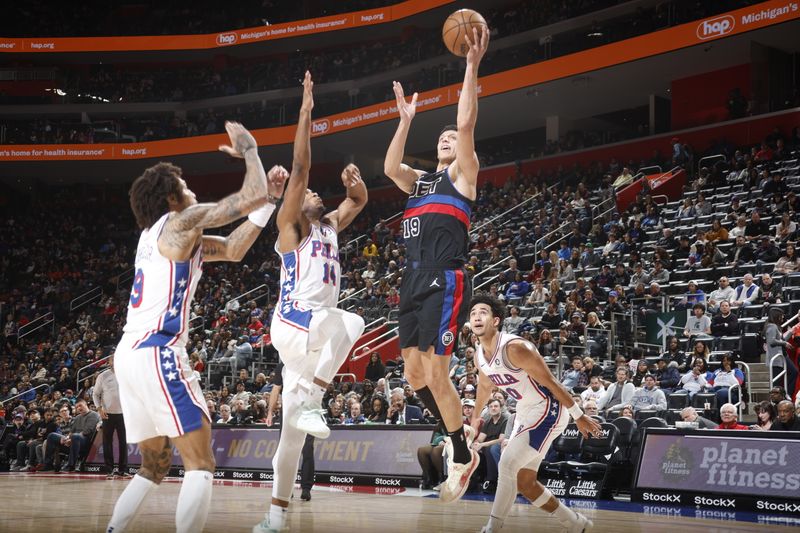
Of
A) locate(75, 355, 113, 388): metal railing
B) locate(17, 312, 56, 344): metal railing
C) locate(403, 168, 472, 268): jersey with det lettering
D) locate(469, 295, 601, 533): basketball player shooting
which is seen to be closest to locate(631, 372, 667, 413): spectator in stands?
locate(469, 295, 601, 533): basketball player shooting

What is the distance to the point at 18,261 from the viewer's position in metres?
34.8

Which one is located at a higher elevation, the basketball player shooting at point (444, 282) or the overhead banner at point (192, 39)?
the overhead banner at point (192, 39)

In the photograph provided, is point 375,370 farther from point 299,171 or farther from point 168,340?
point 168,340

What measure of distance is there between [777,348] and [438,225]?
886 cm

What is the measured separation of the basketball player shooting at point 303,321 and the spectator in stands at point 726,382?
7.94 metres

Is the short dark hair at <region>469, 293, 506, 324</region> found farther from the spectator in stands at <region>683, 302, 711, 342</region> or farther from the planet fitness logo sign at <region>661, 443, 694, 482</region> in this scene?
the spectator in stands at <region>683, 302, 711, 342</region>

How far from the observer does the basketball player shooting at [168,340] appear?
4488 mm

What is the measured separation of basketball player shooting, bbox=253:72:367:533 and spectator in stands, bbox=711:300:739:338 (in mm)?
9742

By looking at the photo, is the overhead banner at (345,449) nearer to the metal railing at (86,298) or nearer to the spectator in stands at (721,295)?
the spectator in stands at (721,295)

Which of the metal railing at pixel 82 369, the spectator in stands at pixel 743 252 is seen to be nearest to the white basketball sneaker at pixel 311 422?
the spectator in stands at pixel 743 252

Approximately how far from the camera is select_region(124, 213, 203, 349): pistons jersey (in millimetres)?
4637

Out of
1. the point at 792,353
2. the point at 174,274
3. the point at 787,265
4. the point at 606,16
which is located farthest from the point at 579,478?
the point at 606,16

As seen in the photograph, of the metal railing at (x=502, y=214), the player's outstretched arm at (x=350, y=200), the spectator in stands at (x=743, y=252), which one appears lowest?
the player's outstretched arm at (x=350, y=200)

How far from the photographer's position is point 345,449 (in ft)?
45.0
